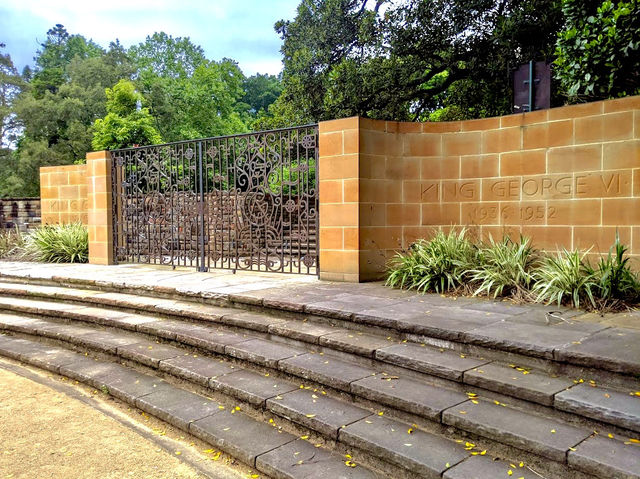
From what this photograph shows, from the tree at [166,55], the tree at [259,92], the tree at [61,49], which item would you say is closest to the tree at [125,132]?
the tree at [166,55]

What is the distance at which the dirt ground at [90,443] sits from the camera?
254cm

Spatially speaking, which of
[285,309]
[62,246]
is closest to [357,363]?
[285,309]

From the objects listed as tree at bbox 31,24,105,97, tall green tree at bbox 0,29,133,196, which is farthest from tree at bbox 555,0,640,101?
tree at bbox 31,24,105,97

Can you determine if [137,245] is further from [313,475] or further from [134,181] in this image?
[313,475]

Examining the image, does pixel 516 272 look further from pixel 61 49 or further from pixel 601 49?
pixel 61 49

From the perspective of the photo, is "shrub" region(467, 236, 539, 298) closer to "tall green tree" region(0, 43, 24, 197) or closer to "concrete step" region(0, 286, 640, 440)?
"concrete step" region(0, 286, 640, 440)

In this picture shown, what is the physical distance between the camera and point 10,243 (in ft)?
33.8

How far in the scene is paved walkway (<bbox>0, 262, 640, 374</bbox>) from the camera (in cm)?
290

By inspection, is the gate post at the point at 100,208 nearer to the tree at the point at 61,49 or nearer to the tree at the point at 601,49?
the tree at the point at 601,49

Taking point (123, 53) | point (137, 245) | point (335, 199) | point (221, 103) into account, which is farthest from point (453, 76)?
point (123, 53)

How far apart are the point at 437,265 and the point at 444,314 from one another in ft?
4.24

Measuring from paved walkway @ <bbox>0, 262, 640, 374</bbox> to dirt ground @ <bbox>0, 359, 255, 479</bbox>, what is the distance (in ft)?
5.10

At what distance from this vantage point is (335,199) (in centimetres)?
584

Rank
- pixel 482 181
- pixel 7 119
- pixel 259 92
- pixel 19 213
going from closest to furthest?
1. pixel 482 181
2. pixel 19 213
3. pixel 7 119
4. pixel 259 92
